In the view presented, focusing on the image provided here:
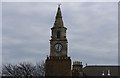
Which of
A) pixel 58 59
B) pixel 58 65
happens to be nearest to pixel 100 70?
pixel 58 65

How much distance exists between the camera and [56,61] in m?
62.0

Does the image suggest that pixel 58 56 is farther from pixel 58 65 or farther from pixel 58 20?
pixel 58 20

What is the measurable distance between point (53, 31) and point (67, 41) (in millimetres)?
3701

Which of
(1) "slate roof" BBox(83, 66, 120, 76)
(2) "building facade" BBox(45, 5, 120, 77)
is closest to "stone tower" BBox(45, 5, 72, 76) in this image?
(2) "building facade" BBox(45, 5, 120, 77)

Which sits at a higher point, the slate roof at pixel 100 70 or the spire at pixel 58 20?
the spire at pixel 58 20

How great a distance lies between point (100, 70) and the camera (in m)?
89.9

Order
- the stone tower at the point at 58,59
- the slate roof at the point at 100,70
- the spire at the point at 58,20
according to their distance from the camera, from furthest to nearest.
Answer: the slate roof at the point at 100,70, the spire at the point at 58,20, the stone tower at the point at 58,59

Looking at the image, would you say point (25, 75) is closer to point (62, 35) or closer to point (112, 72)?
point (62, 35)

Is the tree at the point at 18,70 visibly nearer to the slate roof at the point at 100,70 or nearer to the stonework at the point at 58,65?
the stonework at the point at 58,65

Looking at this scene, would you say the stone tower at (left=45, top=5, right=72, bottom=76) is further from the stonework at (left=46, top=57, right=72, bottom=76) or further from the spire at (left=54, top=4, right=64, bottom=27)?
the spire at (left=54, top=4, right=64, bottom=27)

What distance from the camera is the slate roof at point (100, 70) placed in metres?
88.6

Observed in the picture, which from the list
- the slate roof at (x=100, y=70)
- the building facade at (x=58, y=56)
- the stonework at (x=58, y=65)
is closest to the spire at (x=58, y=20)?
the building facade at (x=58, y=56)

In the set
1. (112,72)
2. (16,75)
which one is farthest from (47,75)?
(112,72)

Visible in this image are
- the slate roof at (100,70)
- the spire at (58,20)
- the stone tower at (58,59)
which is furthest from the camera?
the slate roof at (100,70)
